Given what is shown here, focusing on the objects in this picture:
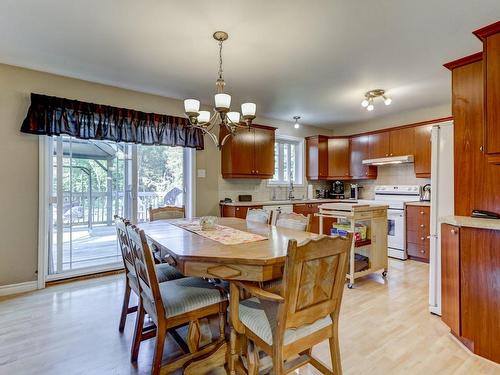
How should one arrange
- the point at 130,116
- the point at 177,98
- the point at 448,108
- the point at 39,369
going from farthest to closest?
the point at 448,108, the point at 177,98, the point at 130,116, the point at 39,369

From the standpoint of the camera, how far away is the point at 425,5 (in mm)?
1951

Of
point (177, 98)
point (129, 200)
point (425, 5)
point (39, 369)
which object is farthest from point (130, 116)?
point (425, 5)

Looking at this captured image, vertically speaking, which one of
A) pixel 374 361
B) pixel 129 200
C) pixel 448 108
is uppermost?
pixel 448 108

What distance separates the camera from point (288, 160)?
5.62m

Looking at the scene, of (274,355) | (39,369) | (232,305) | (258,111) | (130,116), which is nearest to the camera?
(274,355)

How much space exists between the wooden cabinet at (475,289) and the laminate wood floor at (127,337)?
124mm

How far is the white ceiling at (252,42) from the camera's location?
1989mm

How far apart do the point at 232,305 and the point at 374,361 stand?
3.62 feet

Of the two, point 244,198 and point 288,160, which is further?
point 288,160

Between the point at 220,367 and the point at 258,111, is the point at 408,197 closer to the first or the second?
the point at 258,111

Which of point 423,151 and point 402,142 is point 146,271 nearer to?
point 423,151

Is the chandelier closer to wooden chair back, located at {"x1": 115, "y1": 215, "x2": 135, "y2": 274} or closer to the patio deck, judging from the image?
wooden chair back, located at {"x1": 115, "y1": 215, "x2": 135, "y2": 274}

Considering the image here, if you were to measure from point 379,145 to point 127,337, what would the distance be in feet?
16.0

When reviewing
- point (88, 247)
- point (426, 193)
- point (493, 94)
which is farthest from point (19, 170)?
point (426, 193)
